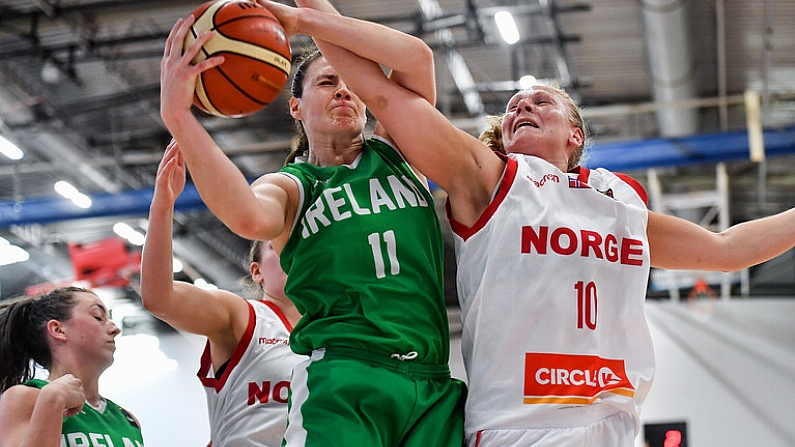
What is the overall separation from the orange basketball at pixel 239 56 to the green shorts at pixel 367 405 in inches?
29.2

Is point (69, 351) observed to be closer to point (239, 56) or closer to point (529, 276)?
point (239, 56)

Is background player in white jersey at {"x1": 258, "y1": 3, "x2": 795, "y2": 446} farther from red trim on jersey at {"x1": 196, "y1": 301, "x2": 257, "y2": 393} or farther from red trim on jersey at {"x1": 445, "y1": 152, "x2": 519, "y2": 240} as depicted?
red trim on jersey at {"x1": 196, "y1": 301, "x2": 257, "y2": 393}

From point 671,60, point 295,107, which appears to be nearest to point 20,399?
point 295,107

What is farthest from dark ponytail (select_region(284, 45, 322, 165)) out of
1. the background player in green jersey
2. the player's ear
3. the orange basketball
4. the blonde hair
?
the background player in green jersey

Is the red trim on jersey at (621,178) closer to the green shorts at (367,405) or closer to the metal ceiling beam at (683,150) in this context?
the green shorts at (367,405)

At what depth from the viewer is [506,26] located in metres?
9.43

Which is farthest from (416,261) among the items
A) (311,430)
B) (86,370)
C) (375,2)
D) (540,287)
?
(375,2)

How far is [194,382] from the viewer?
12.5 meters

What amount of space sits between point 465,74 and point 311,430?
384 inches

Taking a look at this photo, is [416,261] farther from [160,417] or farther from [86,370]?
[160,417]

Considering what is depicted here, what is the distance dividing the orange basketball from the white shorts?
1108 millimetres

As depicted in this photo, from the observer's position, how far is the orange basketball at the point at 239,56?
2461mm

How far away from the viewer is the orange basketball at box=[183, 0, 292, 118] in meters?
2.46

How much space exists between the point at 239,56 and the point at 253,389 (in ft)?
6.13
